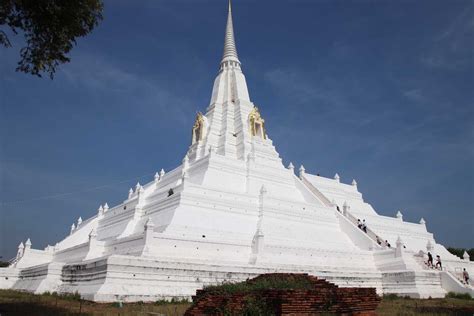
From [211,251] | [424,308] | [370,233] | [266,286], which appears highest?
[370,233]

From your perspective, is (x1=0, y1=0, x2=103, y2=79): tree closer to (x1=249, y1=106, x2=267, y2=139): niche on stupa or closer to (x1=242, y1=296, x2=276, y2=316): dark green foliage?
(x1=242, y1=296, x2=276, y2=316): dark green foliage

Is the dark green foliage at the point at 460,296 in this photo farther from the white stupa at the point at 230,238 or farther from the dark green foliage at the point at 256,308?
the dark green foliage at the point at 256,308

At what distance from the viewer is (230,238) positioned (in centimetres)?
2767

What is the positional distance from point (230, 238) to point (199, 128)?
65.7ft

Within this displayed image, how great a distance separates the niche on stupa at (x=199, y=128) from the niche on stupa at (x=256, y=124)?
518cm

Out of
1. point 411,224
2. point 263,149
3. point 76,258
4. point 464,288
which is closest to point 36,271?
Result: point 76,258

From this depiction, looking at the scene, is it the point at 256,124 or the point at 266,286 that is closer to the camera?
the point at 266,286

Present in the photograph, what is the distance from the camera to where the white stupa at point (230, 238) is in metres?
21.8

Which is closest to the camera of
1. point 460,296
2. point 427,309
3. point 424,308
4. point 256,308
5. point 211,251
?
point 256,308

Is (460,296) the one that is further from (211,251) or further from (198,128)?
(198,128)

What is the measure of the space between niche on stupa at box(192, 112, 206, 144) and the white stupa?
129 millimetres

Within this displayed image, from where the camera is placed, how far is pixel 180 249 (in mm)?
24781

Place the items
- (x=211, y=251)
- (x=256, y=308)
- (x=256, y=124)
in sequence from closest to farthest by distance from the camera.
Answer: (x=256, y=308) < (x=211, y=251) < (x=256, y=124)

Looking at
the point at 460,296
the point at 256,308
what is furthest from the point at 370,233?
the point at 256,308
